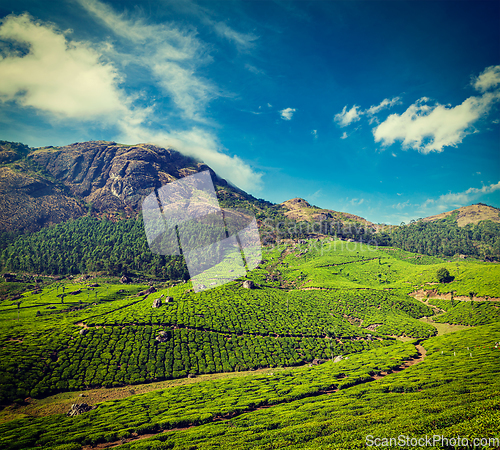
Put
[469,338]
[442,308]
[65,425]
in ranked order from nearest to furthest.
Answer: [65,425], [469,338], [442,308]

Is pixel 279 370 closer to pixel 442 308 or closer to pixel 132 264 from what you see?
pixel 442 308

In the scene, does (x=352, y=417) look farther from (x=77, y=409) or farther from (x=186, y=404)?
(x=77, y=409)

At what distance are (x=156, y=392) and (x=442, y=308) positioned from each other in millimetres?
85799

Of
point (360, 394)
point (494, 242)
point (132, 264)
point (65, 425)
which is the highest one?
point (494, 242)

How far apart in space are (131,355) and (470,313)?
86018 mm

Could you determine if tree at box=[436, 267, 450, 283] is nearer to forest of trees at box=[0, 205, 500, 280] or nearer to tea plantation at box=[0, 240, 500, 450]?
tea plantation at box=[0, 240, 500, 450]

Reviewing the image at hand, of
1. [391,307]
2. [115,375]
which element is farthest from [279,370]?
[391,307]

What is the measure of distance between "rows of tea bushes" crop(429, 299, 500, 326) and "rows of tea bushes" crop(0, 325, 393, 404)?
25.8 meters

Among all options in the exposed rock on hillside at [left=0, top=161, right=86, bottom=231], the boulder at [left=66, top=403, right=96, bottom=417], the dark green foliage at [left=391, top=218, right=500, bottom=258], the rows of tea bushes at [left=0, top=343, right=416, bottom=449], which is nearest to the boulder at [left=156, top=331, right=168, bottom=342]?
the rows of tea bushes at [left=0, top=343, right=416, bottom=449]

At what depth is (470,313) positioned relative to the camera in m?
65.9

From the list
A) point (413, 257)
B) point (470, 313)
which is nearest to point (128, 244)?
point (470, 313)

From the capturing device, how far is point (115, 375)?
39688 mm
